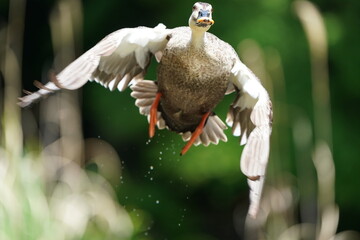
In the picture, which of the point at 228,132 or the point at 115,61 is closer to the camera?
the point at 115,61

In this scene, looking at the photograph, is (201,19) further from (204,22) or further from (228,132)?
→ (228,132)

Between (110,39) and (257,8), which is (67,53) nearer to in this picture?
(257,8)

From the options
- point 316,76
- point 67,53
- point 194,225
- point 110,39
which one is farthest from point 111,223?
point 194,225

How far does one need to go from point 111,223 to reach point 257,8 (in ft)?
5.16

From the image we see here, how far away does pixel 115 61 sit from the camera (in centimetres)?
143

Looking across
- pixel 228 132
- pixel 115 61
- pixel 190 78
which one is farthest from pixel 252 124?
pixel 228 132

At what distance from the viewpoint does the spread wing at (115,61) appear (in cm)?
115

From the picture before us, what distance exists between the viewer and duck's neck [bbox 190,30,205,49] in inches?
47.8

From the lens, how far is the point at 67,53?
3232 millimetres

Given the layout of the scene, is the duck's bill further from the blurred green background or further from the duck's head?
the blurred green background

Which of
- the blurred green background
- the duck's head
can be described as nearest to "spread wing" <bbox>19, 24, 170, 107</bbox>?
the duck's head

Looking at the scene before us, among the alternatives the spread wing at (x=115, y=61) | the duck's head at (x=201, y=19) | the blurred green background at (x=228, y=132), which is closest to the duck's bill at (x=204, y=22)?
the duck's head at (x=201, y=19)

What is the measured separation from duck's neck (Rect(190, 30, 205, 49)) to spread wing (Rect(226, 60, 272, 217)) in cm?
6

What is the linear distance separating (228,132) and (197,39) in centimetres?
261
